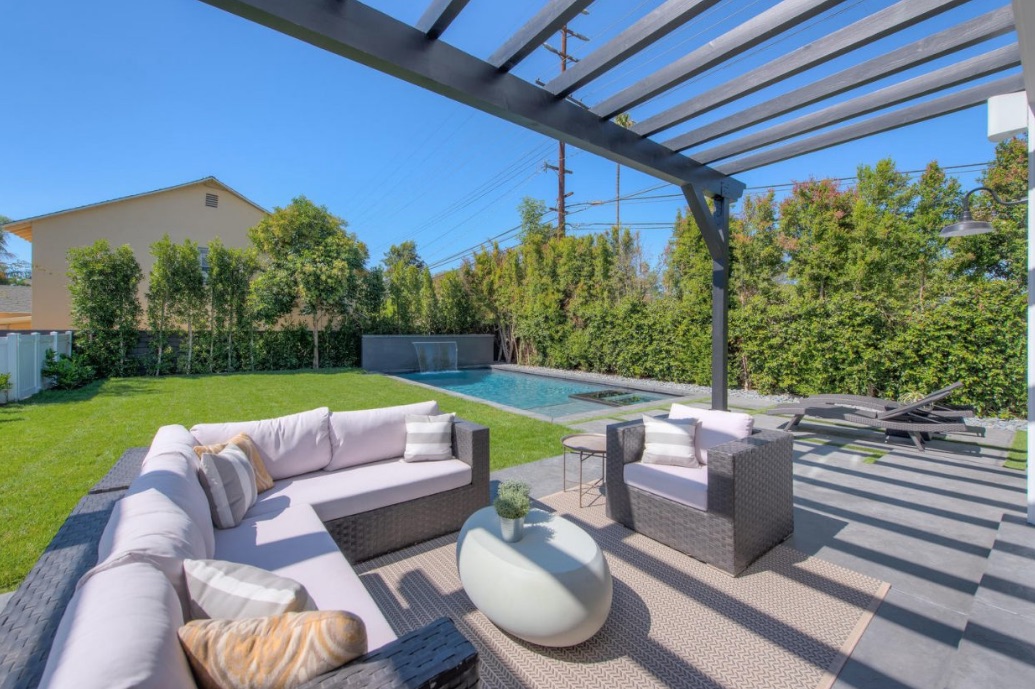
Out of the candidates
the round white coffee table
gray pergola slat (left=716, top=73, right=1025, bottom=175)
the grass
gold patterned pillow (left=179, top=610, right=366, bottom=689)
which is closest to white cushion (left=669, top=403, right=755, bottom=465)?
the round white coffee table

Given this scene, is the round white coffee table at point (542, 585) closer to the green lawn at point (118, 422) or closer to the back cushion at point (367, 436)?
the back cushion at point (367, 436)

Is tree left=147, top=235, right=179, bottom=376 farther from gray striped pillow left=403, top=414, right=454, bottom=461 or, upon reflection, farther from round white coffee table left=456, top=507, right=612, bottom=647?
round white coffee table left=456, top=507, right=612, bottom=647

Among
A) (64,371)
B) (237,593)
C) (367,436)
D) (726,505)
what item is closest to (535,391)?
(367,436)

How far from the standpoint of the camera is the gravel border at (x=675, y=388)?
6.41 meters

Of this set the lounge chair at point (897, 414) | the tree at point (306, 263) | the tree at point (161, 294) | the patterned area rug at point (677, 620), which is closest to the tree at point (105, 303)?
the tree at point (161, 294)

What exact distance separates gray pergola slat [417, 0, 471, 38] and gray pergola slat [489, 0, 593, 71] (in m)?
0.42

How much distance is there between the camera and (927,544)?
3098 mm

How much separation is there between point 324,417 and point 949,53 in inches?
192

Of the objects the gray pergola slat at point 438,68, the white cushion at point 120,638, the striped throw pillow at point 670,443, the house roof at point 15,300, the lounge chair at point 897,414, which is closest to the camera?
the white cushion at point 120,638

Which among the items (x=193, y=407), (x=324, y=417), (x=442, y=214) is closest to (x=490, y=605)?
(x=324, y=417)

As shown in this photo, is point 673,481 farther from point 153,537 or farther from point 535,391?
point 535,391

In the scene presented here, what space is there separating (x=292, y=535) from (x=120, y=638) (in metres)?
1.45

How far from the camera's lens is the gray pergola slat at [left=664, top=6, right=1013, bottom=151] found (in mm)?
2732

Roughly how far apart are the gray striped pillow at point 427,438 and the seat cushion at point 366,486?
0.05 m
